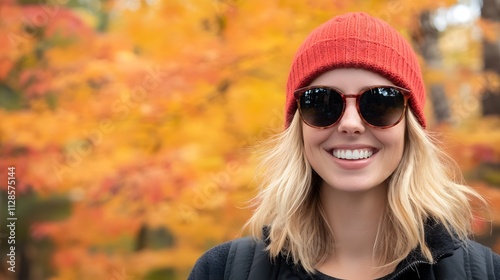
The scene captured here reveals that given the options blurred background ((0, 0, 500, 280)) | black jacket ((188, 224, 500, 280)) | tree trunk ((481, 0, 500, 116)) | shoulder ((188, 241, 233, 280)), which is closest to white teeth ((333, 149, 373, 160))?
black jacket ((188, 224, 500, 280))

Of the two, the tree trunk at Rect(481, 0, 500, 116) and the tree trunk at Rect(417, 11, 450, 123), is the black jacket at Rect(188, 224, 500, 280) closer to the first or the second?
the tree trunk at Rect(417, 11, 450, 123)

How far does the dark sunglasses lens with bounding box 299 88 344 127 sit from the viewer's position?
5.90ft

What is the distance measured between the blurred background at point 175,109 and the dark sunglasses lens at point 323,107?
7.73ft

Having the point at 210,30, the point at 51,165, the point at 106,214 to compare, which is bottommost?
the point at 106,214

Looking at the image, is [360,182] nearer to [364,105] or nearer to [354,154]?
[354,154]

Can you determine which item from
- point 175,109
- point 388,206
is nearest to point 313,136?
point 388,206

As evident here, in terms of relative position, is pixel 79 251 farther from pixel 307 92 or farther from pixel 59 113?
pixel 307 92

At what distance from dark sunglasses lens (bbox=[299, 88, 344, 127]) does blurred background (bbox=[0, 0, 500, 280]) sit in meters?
2.35

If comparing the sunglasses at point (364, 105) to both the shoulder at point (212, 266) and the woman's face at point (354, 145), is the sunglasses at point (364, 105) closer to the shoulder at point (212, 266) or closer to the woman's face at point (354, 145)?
the woman's face at point (354, 145)

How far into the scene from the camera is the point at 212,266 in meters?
1.93

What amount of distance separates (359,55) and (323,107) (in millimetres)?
179

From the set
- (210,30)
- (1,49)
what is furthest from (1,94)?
(210,30)

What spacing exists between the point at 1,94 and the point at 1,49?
5.00 feet

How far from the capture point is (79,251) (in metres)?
5.52
